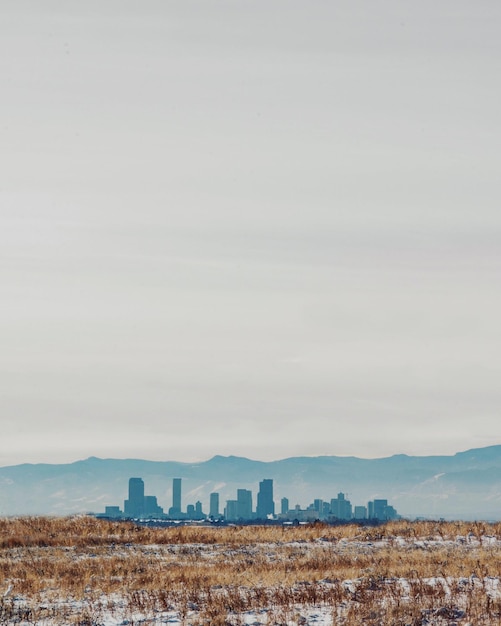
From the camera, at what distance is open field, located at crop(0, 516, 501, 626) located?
19828 millimetres

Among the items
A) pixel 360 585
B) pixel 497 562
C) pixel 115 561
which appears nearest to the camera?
pixel 360 585

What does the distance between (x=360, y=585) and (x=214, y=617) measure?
4.96 m

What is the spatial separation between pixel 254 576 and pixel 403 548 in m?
10.8

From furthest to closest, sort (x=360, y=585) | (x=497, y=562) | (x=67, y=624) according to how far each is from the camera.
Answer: (x=497, y=562) < (x=360, y=585) < (x=67, y=624)

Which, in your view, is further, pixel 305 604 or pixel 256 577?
pixel 256 577

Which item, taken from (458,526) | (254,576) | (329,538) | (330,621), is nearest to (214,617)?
(330,621)

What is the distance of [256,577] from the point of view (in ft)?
83.6

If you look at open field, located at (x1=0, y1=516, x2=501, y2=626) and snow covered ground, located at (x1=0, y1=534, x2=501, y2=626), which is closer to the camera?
snow covered ground, located at (x1=0, y1=534, x2=501, y2=626)

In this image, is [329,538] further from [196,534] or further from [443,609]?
[443,609]

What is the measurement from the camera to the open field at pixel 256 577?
65.1 ft

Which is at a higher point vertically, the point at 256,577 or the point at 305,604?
the point at 256,577

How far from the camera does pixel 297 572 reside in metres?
26.4

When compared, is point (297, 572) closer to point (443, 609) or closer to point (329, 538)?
point (443, 609)

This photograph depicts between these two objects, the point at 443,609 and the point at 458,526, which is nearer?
the point at 443,609
